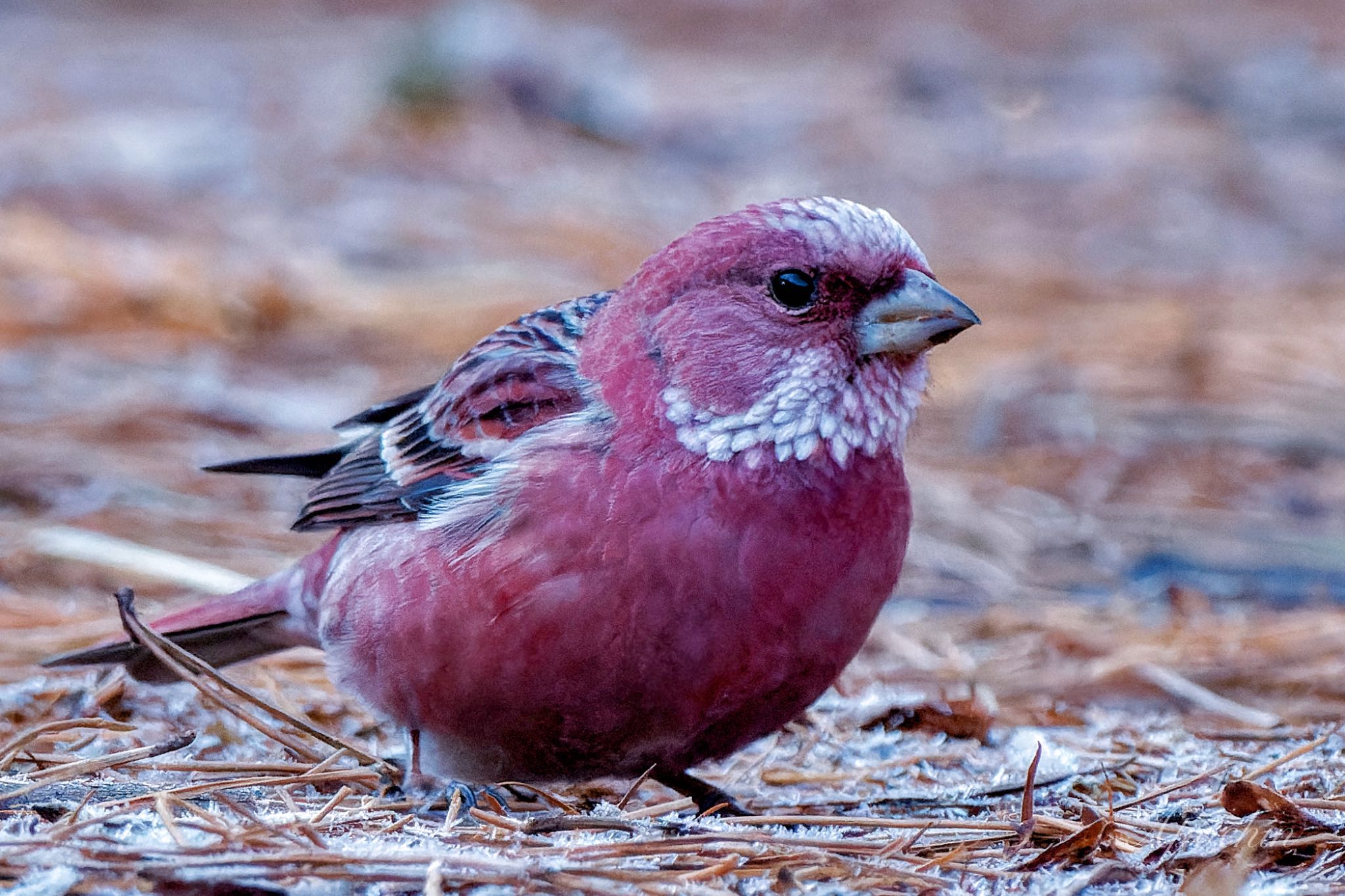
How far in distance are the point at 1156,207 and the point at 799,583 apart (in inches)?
406

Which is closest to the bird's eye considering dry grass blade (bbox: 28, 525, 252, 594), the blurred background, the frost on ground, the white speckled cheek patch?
the white speckled cheek patch

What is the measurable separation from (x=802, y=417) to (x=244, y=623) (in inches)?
64.7

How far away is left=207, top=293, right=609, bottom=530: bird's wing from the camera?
11.8ft

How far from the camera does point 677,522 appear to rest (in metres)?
3.16

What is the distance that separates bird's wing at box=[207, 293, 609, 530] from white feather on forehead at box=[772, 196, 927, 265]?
56 centimetres

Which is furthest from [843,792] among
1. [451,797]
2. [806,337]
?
[806,337]

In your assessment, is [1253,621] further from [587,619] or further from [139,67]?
[139,67]

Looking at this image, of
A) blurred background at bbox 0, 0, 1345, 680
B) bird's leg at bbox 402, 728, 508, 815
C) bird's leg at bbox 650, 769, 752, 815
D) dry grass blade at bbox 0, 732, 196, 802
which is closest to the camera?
dry grass blade at bbox 0, 732, 196, 802

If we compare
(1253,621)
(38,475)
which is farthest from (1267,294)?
(38,475)

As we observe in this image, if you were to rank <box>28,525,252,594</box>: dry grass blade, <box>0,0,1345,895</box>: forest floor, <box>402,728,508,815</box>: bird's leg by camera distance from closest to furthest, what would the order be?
<box>0,0,1345,895</box>: forest floor < <box>402,728,508,815</box>: bird's leg < <box>28,525,252,594</box>: dry grass blade

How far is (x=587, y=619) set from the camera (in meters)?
3.13

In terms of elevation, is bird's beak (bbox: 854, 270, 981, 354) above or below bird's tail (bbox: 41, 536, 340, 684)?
above

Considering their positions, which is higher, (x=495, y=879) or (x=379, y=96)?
(x=379, y=96)

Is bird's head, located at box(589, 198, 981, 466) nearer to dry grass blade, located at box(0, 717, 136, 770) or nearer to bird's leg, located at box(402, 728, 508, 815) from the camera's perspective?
bird's leg, located at box(402, 728, 508, 815)
